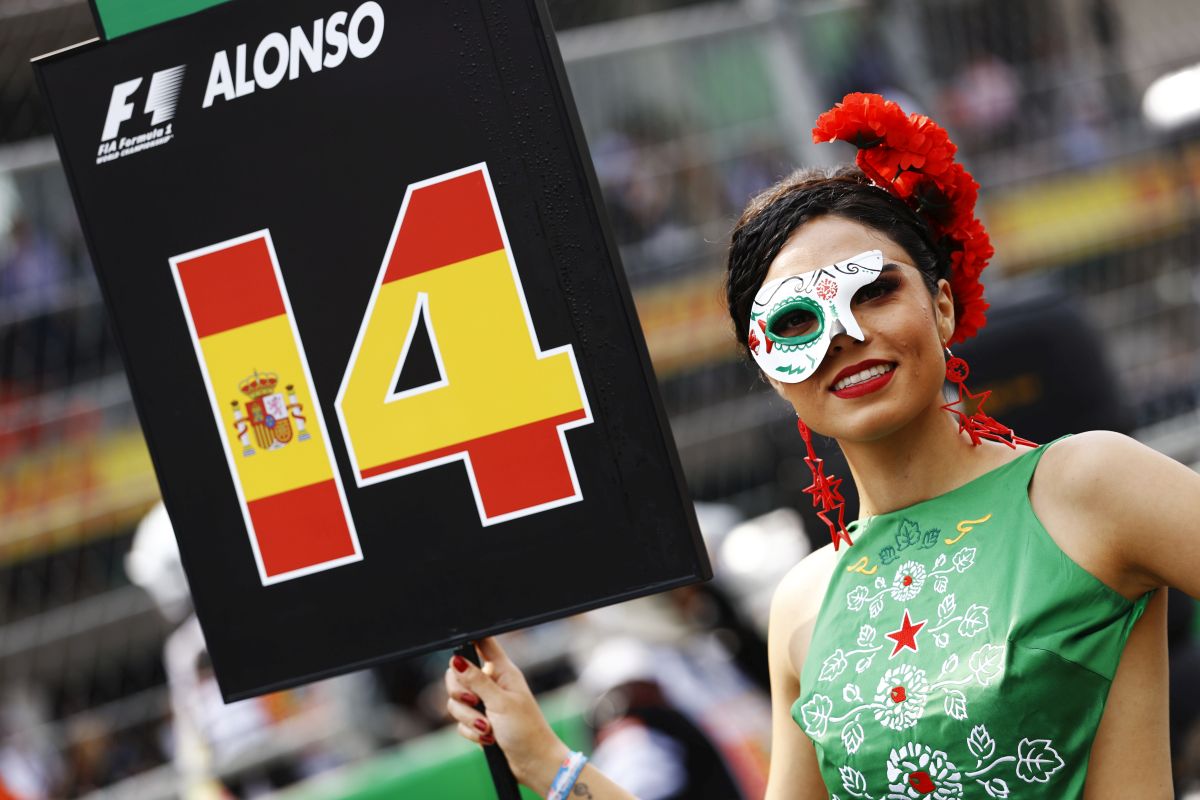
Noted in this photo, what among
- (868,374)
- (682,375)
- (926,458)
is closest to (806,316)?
(868,374)

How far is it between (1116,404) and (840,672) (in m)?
3.63

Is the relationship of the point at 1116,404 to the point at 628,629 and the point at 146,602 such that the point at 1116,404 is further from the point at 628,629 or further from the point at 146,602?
the point at 146,602

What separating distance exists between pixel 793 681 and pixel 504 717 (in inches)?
17.9

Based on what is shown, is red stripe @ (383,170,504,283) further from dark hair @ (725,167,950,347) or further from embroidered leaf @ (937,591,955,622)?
embroidered leaf @ (937,591,955,622)

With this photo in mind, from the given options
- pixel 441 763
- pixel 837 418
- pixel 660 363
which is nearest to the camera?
pixel 837 418

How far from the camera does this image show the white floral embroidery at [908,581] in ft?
7.43

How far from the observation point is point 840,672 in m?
2.30

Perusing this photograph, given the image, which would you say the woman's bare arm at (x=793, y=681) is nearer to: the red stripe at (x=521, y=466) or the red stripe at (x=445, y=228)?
the red stripe at (x=521, y=466)

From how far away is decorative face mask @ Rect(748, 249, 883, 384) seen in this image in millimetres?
2240

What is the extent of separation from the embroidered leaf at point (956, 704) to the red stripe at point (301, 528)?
919 millimetres

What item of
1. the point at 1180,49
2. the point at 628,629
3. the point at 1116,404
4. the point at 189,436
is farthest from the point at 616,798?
the point at 1180,49

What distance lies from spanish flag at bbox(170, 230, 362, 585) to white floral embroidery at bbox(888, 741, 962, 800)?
0.86 meters

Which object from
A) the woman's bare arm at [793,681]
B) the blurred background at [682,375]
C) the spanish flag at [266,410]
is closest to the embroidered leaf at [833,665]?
the woman's bare arm at [793,681]

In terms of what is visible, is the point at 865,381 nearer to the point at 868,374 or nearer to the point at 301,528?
the point at 868,374
